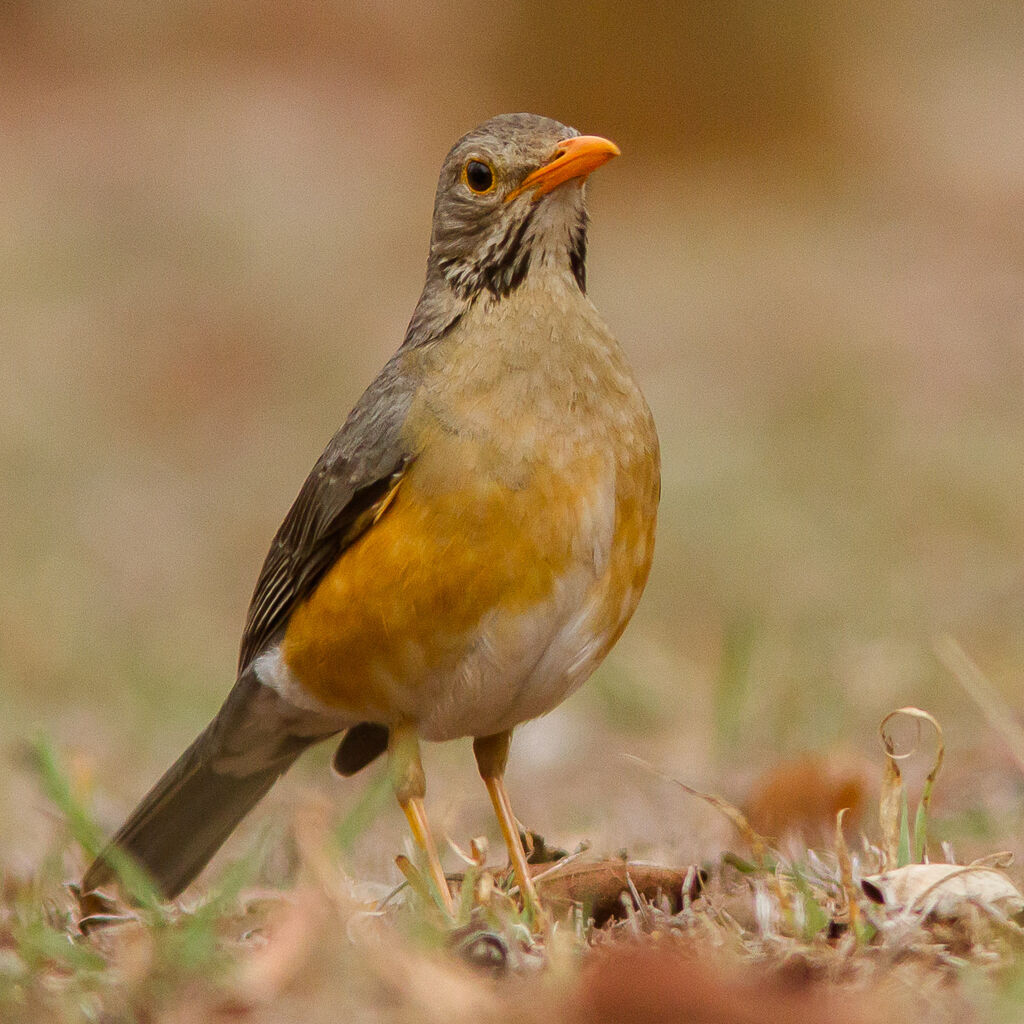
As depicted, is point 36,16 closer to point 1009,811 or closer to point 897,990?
point 1009,811

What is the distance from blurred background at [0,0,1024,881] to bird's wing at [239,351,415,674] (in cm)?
92

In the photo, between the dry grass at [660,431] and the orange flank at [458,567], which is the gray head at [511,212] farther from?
the dry grass at [660,431]

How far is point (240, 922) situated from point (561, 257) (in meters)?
2.16

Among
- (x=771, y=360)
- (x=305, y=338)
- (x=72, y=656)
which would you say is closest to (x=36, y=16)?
(x=305, y=338)

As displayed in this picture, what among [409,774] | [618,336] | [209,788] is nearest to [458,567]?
[409,774]

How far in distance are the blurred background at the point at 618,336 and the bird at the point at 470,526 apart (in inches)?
25.0

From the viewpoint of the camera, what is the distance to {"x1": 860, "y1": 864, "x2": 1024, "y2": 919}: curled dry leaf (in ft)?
11.5

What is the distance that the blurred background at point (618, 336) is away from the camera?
731 centimetres

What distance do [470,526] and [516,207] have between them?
3.57 feet

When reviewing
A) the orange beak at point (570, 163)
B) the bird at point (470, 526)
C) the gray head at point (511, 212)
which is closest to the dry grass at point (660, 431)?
the bird at point (470, 526)

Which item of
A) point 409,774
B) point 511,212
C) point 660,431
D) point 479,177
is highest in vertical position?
point 479,177

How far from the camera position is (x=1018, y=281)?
1435 centimetres

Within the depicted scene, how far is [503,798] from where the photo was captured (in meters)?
5.12

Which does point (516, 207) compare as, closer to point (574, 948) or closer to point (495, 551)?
point (495, 551)
